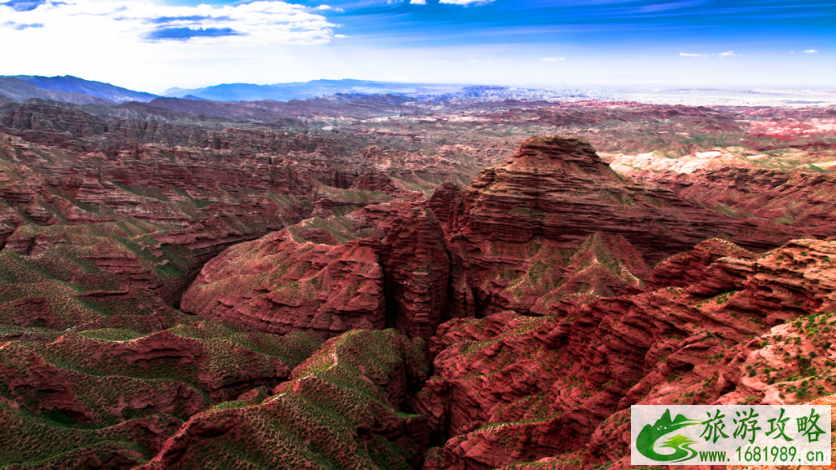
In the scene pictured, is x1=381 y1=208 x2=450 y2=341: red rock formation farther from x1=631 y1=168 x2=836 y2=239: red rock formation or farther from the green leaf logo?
x1=631 y1=168 x2=836 y2=239: red rock formation

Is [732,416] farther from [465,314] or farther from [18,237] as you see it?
[18,237]

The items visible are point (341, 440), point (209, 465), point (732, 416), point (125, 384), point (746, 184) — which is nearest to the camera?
point (732, 416)

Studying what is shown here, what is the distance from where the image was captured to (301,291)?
177 feet

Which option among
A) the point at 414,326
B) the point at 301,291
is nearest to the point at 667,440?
the point at 414,326

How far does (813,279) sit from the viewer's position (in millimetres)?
21125

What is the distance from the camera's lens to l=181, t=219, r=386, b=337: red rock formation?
51469 millimetres

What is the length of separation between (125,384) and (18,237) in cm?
4712

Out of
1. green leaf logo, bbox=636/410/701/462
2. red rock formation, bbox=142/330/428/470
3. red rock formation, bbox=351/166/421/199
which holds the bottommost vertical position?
red rock formation, bbox=142/330/428/470

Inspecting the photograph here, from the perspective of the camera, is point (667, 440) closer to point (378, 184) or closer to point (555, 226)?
point (555, 226)

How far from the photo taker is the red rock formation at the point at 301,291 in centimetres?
5147

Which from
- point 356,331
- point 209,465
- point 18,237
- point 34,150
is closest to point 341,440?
point 209,465

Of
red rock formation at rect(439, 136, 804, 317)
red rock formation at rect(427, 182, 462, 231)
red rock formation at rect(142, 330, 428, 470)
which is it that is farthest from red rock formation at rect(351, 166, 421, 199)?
red rock formation at rect(142, 330, 428, 470)

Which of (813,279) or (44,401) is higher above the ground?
(813,279)

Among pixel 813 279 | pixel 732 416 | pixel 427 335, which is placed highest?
pixel 813 279
